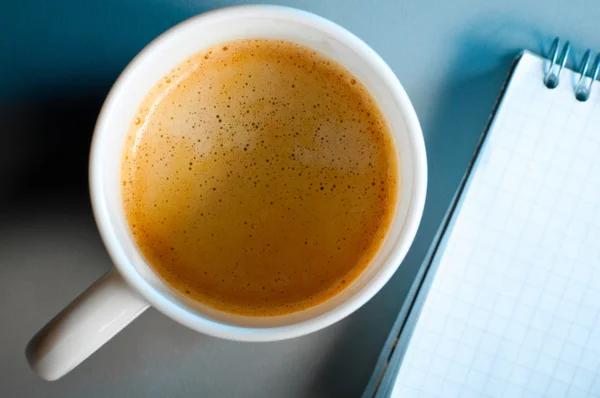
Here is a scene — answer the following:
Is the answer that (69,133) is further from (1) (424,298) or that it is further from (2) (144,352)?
(1) (424,298)

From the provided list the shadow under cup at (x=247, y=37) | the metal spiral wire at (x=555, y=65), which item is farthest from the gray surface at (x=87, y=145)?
the shadow under cup at (x=247, y=37)

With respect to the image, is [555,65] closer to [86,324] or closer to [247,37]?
[247,37]

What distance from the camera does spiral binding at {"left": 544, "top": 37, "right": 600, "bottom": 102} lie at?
0.73 m

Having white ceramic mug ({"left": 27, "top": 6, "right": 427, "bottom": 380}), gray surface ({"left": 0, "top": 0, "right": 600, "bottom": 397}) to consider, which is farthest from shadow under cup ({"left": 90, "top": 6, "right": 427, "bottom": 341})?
gray surface ({"left": 0, "top": 0, "right": 600, "bottom": 397})

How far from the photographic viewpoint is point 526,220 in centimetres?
75

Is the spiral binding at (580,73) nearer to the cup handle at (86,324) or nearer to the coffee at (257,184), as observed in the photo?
the coffee at (257,184)

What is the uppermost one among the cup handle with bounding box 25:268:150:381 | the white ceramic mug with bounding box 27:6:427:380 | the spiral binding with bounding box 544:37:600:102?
the spiral binding with bounding box 544:37:600:102

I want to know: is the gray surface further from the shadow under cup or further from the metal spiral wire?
the shadow under cup

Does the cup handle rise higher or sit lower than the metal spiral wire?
lower

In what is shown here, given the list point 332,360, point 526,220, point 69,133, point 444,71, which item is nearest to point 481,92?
point 444,71

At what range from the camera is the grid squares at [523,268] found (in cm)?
74

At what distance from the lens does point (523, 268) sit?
754 millimetres

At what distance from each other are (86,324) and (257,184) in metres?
0.23

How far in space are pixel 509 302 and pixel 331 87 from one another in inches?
13.5
